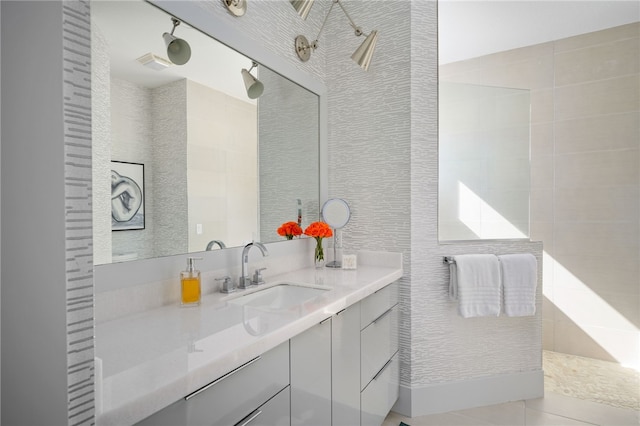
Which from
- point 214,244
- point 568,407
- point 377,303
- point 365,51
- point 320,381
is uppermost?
point 365,51

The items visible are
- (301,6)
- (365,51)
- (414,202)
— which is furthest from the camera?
(414,202)

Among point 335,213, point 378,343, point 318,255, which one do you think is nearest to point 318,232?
point 318,255

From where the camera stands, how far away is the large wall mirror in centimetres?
109

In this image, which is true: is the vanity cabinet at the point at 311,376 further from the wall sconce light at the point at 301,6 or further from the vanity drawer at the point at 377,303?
the wall sconce light at the point at 301,6

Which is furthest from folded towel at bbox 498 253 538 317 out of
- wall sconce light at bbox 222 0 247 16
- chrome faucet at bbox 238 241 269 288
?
wall sconce light at bbox 222 0 247 16

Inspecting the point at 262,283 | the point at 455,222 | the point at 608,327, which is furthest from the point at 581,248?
the point at 262,283

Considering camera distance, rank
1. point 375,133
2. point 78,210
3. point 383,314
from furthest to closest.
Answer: point 375,133 → point 383,314 → point 78,210

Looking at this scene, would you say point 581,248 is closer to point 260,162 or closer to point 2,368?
point 260,162

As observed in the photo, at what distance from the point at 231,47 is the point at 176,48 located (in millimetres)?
309

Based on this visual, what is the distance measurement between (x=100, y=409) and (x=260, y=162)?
1336 millimetres

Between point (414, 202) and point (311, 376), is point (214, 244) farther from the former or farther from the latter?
point (414, 202)

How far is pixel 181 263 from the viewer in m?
1.33

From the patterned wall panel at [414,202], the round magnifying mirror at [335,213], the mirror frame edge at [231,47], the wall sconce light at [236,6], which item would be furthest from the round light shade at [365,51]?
the round magnifying mirror at [335,213]

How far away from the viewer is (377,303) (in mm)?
1722
